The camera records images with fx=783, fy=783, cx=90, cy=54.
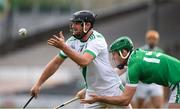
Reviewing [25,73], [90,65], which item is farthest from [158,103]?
[25,73]

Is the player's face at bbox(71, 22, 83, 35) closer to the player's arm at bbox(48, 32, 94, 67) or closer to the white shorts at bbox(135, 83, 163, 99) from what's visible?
the player's arm at bbox(48, 32, 94, 67)

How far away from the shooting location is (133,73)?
31.1 ft

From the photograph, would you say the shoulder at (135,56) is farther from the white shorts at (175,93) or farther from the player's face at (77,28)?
the player's face at (77,28)

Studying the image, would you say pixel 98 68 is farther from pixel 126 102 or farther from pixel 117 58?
pixel 126 102

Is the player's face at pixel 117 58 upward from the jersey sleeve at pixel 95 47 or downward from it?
downward

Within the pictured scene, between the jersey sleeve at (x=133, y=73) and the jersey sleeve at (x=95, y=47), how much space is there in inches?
24.3

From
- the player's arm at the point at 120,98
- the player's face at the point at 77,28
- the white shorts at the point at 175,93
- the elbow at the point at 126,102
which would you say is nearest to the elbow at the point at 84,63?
the player's arm at the point at 120,98

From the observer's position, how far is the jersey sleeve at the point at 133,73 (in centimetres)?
946

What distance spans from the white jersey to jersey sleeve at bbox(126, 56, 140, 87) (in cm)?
73

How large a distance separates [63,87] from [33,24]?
7905mm

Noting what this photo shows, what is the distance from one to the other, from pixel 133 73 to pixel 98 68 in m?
0.97

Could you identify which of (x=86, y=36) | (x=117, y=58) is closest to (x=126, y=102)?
(x=117, y=58)

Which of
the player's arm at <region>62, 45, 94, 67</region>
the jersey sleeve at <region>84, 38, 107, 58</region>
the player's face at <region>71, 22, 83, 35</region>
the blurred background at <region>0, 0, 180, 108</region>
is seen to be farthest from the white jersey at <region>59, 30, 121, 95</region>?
the blurred background at <region>0, 0, 180, 108</region>

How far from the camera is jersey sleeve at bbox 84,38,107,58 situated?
32.5ft
